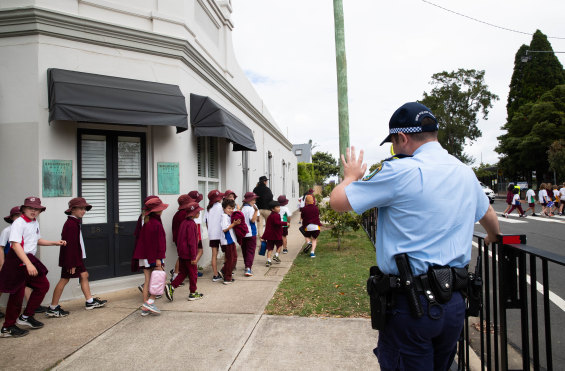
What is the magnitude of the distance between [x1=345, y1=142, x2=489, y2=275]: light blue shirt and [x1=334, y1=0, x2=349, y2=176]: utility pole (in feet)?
24.4

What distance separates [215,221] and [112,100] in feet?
8.95

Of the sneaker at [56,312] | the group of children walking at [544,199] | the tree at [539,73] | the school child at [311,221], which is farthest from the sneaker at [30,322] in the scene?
the tree at [539,73]

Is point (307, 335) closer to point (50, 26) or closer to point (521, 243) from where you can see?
point (521, 243)

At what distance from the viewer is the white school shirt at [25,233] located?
4.32m

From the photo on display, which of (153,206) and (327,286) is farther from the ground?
(153,206)

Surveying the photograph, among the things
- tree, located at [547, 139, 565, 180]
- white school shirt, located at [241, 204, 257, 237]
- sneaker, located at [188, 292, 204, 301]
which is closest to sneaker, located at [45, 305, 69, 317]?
sneaker, located at [188, 292, 204, 301]

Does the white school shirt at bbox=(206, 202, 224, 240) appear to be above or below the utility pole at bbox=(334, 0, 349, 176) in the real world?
below

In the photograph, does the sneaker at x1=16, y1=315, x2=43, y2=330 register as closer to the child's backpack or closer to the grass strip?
the grass strip

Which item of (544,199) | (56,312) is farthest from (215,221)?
(544,199)

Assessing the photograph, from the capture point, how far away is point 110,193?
6199mm

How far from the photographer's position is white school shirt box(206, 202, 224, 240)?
6703 millimetres

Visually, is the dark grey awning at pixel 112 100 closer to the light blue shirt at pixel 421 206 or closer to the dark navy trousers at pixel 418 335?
the light blue shirt at pixel 421 206

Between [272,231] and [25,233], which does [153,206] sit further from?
[272,231]

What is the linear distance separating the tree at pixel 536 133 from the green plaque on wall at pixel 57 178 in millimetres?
39708
